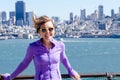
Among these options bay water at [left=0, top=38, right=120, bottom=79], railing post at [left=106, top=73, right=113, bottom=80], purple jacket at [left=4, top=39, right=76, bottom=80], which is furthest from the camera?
bay water at [left=0, top=38, right=120, bottom=79]

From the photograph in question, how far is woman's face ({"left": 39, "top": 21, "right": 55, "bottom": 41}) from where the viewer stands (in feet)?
14.6

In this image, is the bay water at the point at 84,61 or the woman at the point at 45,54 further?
the bay water at the point at 84,61

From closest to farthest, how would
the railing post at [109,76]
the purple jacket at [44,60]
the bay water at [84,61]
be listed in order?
the purple jacket at [44,60]
the railing post at [109,76]
the bay water at [84,61]

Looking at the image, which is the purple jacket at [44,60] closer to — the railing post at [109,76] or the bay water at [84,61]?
the railing post at [109,76]

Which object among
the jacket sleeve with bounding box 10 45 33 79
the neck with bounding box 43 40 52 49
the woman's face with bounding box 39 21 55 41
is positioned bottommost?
the jacket sleeve with bounding box 10 45 33 79

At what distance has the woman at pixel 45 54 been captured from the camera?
14.5 ft

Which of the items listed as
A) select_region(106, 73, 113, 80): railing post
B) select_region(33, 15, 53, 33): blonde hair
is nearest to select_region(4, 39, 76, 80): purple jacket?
select_region(33, 15, 53, 33): blonde hair

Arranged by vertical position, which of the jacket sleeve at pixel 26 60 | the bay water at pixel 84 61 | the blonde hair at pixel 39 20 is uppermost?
the blonde hair at pixel 39 20

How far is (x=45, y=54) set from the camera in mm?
4441

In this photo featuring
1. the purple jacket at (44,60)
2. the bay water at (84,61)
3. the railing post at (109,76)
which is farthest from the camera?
the bay water at (84,61)

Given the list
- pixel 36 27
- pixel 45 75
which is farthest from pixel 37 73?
pixel 36 27

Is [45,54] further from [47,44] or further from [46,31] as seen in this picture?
[46,31]

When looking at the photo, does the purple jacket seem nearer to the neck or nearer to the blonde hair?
the neck

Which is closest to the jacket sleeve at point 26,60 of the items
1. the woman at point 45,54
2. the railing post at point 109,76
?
the woman at point 45,54
